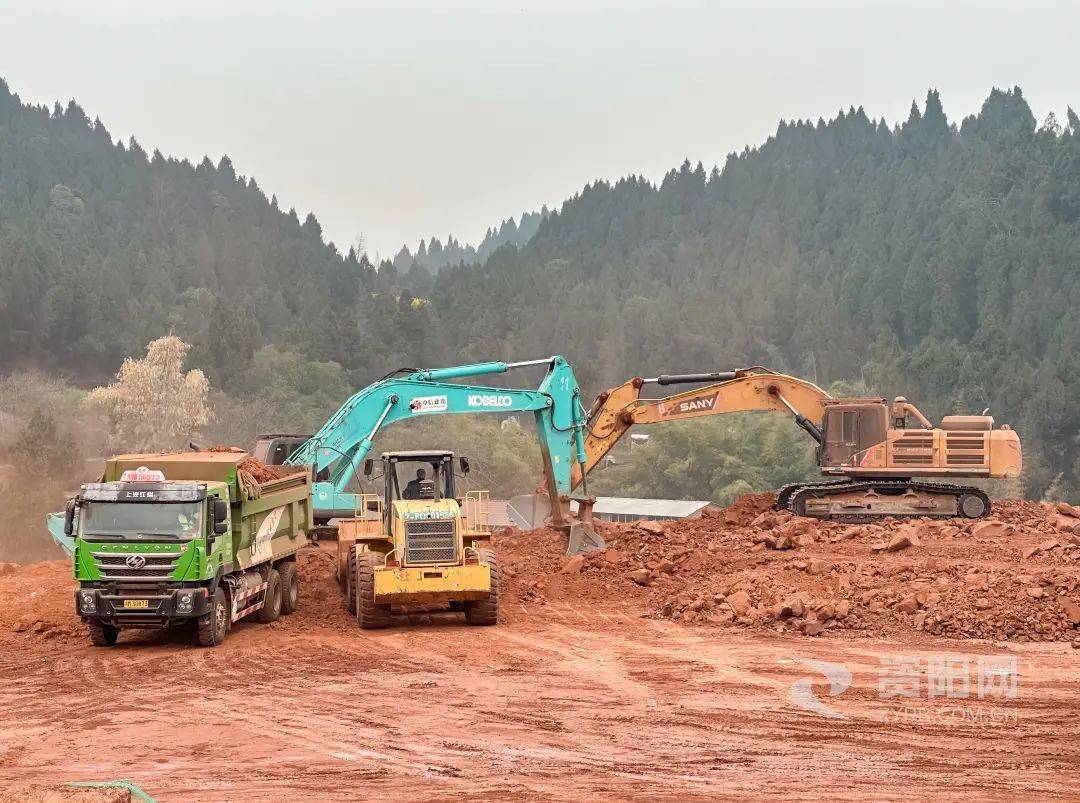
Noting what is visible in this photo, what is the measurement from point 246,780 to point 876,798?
5239 mm

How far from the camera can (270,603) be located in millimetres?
20906

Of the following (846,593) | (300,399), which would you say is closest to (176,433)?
(300,399)

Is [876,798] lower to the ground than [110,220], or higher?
lower

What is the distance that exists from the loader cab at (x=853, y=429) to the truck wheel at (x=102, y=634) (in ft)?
51.4

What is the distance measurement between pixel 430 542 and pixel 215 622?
3257 mm

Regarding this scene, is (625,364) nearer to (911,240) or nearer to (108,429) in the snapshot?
(911,240)

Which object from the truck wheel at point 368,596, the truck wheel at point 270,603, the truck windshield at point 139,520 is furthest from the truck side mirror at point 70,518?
the truck wheel at point 368,596

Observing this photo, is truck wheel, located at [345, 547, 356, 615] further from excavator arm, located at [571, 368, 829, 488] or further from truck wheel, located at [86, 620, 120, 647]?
excavator arm, located at [571, 368, 829, 488]

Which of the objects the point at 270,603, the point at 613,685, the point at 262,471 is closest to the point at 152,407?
the point at 262,471

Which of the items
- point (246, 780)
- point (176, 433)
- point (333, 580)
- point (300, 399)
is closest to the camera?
point (246, 780)

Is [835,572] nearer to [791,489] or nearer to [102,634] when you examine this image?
[791,489]

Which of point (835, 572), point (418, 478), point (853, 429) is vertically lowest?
point (835, 572)

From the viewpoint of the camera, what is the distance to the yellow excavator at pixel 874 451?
2809cm

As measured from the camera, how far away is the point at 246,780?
445 inches
